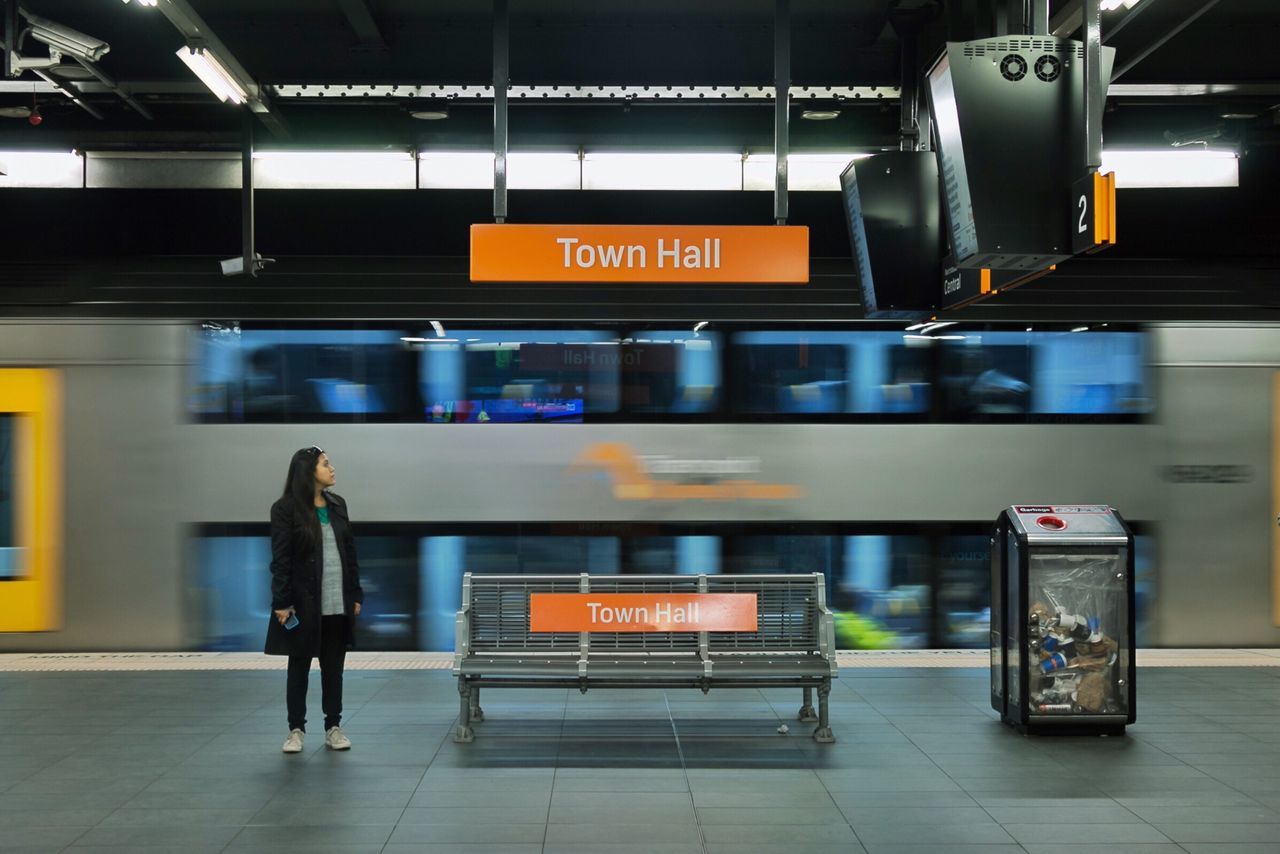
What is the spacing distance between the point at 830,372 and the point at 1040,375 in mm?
1688

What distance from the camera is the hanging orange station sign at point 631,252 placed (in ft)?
18.7

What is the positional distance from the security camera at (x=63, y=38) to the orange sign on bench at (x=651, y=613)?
14.9ft

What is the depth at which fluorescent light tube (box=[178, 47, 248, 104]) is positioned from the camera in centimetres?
619

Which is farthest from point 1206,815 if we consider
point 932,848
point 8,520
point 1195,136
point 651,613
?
point 8,520

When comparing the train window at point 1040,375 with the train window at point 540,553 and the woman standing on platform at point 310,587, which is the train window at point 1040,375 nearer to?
the train window at point 540,553

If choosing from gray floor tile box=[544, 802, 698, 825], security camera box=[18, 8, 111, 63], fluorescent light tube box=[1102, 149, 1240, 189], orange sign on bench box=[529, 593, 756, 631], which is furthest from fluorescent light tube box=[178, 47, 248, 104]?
fluorescent light tube box=[1102, 149, 1240, 189]

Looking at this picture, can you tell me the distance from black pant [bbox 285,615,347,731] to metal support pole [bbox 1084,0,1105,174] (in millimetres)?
4289

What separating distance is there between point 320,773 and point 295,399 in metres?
3.70

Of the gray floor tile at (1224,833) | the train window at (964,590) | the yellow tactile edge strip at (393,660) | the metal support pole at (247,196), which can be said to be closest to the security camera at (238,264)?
the metal support pole at (247,196)

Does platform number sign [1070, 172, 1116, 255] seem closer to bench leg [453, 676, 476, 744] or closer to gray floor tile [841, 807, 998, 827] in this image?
gray floor tile [841, 807, 998, 827]

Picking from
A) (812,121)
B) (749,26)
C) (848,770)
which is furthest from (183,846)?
(812,121)

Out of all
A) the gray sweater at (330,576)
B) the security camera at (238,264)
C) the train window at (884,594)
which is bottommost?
the train window at (884,594)

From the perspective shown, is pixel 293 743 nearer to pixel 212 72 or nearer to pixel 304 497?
pixel 304 497

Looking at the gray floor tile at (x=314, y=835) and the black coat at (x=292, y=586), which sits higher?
the black coat at (x=292, y=586)
